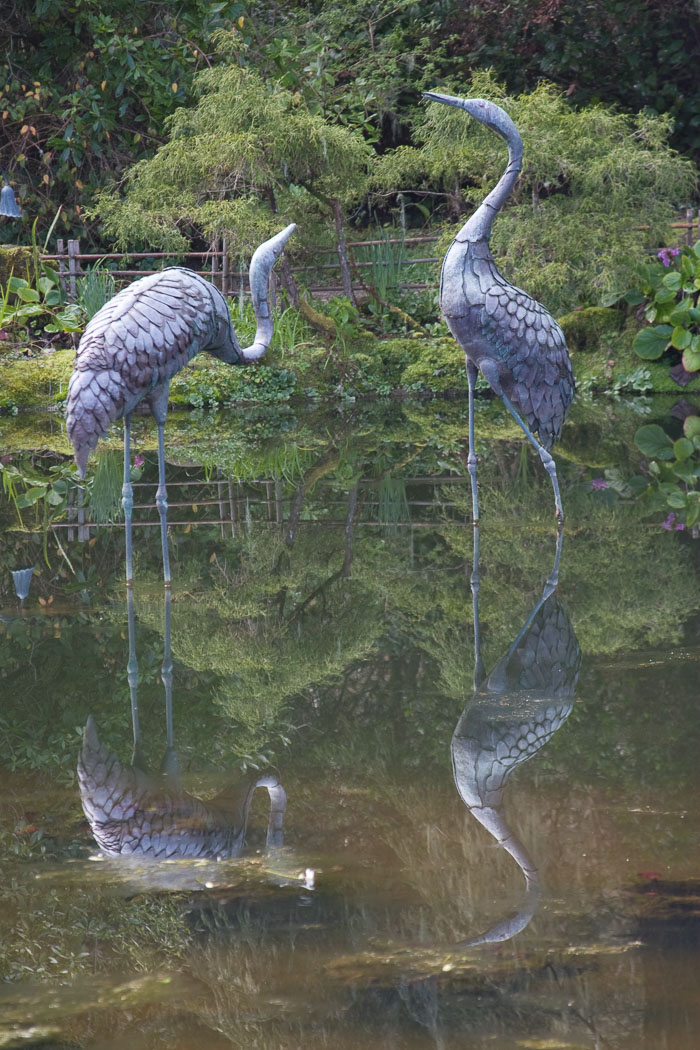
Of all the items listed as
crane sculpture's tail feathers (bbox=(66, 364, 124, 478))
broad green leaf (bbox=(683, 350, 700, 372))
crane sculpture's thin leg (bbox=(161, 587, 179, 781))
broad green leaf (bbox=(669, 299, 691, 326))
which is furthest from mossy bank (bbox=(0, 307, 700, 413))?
crane sculpture's thin leg (bbox=(161, 587, 179, 781))

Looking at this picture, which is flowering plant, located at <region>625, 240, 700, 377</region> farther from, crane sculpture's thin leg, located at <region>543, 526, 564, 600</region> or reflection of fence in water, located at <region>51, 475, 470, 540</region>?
crane sculpture's thin leg, located at <region>543, 526, 564, 600</region>

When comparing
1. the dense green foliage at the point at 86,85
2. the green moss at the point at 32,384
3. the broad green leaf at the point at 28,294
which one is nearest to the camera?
the green moss at the point at 32,384

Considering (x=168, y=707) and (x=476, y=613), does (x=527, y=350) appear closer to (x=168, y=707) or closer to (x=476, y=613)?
(x=476, y=613)

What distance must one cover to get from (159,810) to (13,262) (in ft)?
40.1

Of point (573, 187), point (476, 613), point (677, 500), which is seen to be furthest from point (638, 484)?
point (573, 187)

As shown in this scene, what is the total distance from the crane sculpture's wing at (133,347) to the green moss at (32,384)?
7176 mm

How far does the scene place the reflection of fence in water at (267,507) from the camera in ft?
24.2

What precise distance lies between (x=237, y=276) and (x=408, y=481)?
717 centimetres

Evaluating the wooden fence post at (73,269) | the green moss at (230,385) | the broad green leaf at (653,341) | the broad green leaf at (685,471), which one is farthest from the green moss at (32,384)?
the broad green leaf at (685,471)

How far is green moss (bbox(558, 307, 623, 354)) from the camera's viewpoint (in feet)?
46.8

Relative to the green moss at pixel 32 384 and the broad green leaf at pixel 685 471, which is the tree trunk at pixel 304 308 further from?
the broad green leaf at pixel 685 471

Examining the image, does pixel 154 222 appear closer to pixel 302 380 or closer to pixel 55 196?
pixel 302 380

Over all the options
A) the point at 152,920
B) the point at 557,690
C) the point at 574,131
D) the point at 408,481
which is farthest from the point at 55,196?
the point at 152,920

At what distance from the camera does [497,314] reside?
20.5 ft
